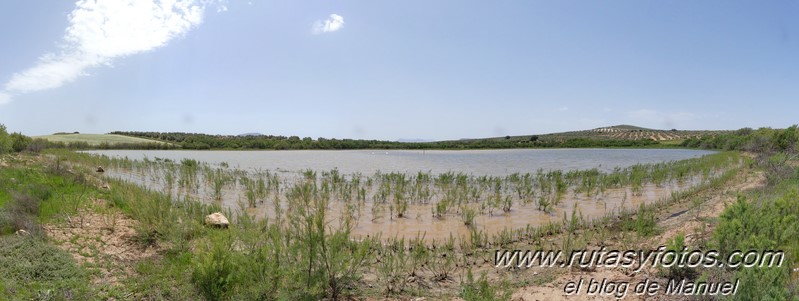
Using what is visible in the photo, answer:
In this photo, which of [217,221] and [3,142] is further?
[3,142]

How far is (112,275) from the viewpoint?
18.1 feet

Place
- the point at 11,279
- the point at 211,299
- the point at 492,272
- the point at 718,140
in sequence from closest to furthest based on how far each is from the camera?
the point at 211,299 → the point at 11,279 → the point at 492,272 → the point at 718,140

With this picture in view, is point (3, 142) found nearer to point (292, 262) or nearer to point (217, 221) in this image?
point (217, 221)

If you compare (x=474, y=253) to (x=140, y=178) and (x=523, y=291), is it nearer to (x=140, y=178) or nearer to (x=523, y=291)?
(x=523, y=291)

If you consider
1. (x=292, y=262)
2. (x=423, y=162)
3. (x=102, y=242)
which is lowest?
(x=102, y=242)

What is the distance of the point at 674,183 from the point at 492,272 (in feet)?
55.4

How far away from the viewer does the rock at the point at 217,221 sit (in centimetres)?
841

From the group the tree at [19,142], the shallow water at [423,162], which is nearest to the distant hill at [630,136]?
the shallow water at [423,162]

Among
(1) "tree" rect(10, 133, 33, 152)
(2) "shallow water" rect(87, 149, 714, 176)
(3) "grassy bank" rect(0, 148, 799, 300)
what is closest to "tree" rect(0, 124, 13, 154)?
(1) "tree" rect(10, 133, 33, 152)

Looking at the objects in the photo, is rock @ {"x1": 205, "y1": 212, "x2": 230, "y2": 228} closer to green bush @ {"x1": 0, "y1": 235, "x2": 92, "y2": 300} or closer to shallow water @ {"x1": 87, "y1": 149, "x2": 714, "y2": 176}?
green bush @ {"x1": 0, "y1": 235, "x2": 92, "y2": 300}

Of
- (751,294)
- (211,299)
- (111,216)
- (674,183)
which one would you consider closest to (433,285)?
(211,299)

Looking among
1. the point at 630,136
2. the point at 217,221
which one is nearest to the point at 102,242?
the point at 217,221

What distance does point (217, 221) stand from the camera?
8.50 meters

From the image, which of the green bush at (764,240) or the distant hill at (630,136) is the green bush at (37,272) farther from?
the distant hill at (630,136)
